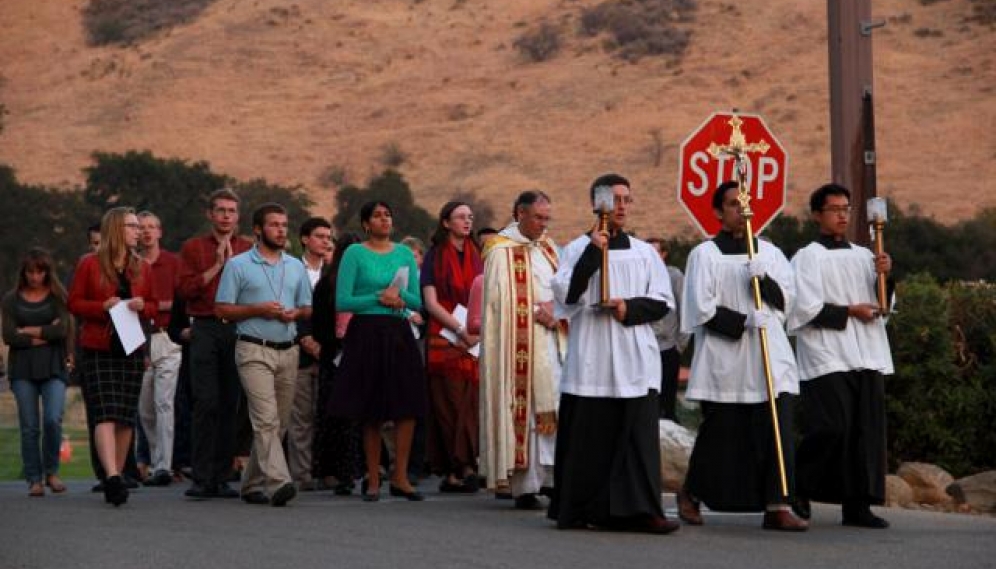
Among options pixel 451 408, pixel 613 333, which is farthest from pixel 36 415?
pixel 613 333

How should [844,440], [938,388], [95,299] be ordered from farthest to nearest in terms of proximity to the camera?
1. [938,388]
2. [95,299]
3. [844,440]

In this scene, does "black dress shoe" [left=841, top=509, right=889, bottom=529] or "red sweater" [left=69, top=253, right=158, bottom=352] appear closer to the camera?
"black dress shoe" [left=841, top=509, right=889, bottom=529]

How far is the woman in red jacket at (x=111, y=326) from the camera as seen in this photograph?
14.1m

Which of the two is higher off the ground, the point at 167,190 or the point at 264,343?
the point at 167,190

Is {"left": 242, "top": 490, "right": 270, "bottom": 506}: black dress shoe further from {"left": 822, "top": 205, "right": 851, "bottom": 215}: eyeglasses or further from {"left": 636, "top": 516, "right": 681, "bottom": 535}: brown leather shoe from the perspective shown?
{"left": 822, "top": 205, "right": 851, "bottom": 215}: eyeglasses

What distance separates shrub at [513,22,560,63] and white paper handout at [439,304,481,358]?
7865 centimetres

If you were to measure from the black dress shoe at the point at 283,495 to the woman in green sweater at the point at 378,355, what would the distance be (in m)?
0.96

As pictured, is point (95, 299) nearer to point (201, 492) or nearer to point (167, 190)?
point (201, 492)

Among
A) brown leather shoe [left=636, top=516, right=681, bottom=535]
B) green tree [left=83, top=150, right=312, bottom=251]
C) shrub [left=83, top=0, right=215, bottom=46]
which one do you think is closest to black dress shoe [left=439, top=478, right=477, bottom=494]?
brown leather shoe [left=636, top=516, right=681, bottom=535]

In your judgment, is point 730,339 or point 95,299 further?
point 95,299

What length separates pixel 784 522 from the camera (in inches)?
491

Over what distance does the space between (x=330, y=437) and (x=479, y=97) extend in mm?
74226

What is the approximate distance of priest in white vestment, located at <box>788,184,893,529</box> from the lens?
13.0m

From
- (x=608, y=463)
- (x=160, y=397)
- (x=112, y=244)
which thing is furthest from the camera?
(x=160, y=397)
